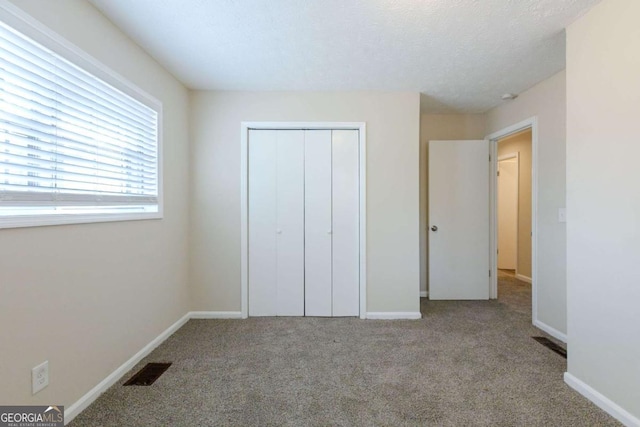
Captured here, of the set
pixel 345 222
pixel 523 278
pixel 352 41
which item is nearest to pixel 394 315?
pixel 345 222

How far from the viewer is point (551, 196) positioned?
2848 mm

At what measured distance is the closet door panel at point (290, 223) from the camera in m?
3.20

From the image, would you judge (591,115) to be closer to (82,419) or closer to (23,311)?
(23,311)

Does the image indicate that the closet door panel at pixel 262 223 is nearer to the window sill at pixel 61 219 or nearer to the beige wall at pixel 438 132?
the window sill at pixel 61 219

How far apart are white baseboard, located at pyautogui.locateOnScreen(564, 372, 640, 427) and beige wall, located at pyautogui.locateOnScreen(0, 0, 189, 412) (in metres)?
3.03

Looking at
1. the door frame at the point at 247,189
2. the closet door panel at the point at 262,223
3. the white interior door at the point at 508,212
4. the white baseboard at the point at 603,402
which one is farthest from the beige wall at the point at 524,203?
the closet door panel at the point at 262,223

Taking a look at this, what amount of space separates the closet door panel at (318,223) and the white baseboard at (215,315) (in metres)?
0.76

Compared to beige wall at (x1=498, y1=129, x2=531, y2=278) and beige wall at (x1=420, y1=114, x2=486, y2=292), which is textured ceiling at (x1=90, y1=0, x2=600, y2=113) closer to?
beige wall at (x1=420, y1=114, x2=486, y2=292)

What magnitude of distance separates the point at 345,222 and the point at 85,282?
7.33 ft

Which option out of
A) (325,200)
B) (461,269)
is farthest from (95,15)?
(461,269)

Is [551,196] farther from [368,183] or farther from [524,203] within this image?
[524,203]

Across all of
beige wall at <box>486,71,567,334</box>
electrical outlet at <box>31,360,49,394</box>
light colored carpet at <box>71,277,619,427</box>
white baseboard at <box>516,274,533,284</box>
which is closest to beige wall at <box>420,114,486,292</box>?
beige wall at <box>486,71,567,334</box>

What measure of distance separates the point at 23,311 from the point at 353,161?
8.89ft

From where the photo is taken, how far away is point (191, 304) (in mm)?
3182
